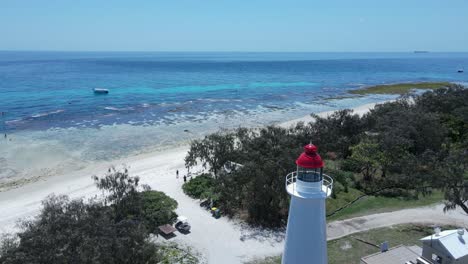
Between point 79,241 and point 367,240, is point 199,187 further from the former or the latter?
point 79,241

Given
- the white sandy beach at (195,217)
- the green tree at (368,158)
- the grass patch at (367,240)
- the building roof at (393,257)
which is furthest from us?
the green tree at (368,158)

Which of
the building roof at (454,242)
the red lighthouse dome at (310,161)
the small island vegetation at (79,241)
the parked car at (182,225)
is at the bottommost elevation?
the parked car at (182,225)

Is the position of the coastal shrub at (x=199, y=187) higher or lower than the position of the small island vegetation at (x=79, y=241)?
lower

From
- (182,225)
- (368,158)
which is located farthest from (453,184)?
(182,225)

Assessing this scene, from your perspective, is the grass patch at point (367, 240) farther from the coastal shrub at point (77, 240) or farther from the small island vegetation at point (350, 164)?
the coastal shrub at point (77, 240)

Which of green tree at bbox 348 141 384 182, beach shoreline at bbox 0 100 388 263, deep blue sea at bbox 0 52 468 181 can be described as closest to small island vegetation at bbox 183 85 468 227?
green tree at bbox 348 141 384 182

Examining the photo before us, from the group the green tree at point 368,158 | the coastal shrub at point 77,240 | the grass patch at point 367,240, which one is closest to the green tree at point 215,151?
the green tree at point 368,158

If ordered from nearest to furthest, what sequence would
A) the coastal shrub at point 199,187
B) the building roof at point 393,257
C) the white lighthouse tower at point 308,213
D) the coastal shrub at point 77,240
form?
1. the white lighthouse tower at point 308,213
2. the coastal shrub at point 77,240
3. the building roof at point 393,257
4. the coastal shrub at point 199,187

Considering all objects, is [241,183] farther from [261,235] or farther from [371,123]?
[371,123]
